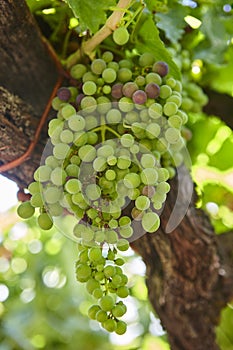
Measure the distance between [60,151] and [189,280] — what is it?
1.74 feet

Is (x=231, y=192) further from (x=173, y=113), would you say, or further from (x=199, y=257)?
(x=173, y=113)

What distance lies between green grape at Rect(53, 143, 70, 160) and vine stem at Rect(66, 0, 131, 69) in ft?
0.66

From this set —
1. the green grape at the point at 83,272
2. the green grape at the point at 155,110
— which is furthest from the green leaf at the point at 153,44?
the green grape at the point at 83,272

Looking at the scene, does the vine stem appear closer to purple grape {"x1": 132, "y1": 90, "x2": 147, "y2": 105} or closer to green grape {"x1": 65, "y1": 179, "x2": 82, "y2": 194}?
purple grape {"x1": 132, "y1": 90, "x2": 147, "y2": 105}

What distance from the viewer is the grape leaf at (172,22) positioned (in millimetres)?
940

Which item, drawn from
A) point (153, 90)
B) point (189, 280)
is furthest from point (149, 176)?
point (189, 280)

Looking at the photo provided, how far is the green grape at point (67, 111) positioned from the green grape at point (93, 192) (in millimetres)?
126

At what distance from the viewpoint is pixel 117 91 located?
813mm

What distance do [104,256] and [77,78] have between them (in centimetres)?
32

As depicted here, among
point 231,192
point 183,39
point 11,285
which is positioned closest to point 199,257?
point 231,192

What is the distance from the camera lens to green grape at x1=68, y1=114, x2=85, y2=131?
75cm

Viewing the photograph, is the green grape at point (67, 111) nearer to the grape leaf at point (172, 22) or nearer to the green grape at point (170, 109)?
the green grape at point (170, 109)

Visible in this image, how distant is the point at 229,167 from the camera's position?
133cm

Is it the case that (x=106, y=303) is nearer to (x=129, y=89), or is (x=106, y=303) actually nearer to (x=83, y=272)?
(x=83, y=272)
